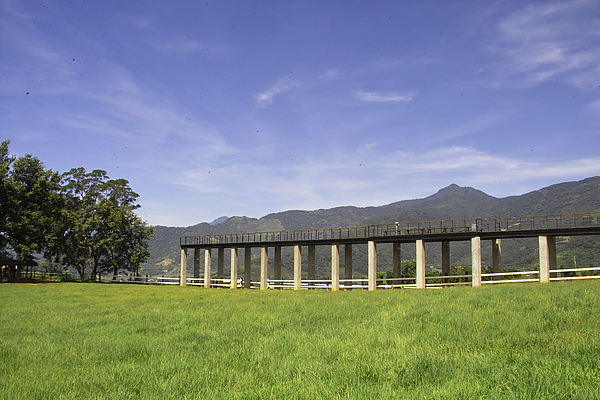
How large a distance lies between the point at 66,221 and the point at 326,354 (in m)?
61.1

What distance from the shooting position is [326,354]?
10.4 meters

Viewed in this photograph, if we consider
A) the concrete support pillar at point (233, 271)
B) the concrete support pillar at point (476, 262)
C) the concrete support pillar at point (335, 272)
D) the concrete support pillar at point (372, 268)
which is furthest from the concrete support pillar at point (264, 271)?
the concrete support pillar at point (476, 262)

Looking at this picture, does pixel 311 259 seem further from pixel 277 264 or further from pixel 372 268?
pixel 372 268

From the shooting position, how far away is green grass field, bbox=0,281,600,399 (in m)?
7.94

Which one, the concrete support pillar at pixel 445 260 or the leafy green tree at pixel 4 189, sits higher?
the leafy green tree at pixel 4 189

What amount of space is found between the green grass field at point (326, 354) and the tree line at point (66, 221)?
138 ft

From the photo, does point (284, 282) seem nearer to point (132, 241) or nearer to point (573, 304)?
point (132, 241)

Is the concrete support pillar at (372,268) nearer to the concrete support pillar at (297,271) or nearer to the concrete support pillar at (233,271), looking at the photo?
the concrete support pillar at (297,271)

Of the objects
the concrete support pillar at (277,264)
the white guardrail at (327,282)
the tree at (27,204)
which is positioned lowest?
the white guardrail at (327,282)

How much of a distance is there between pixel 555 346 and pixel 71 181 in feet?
247

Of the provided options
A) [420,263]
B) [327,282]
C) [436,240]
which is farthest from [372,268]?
[327,282]

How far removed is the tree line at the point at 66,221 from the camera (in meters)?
52.5

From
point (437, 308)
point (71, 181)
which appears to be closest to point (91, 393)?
point (437, 308)

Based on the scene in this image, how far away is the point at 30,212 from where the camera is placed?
173 feet
